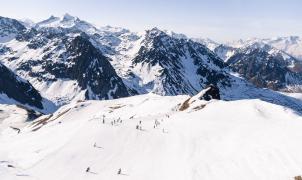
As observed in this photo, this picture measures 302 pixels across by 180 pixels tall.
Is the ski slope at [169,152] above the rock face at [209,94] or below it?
above

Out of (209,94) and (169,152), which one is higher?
(169,152)

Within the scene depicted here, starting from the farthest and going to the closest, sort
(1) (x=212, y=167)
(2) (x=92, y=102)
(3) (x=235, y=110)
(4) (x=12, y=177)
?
(2) (x=92, y=102)
(3) (x=235, y=110)
(1) (x=212, y=167)
(4) (x=12, y=177)

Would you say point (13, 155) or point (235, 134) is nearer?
point (13, 155)

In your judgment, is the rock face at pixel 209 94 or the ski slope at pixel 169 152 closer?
the ski slope at pixel 169 152

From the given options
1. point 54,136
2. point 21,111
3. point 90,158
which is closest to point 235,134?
point 90,158

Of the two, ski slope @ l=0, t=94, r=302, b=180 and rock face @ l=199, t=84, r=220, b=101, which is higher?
ski slope @ l=0, t=94, r=302, b=180

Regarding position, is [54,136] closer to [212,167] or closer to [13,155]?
[13,155]

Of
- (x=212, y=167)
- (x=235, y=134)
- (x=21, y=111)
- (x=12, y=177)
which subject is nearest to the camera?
(x=12, y=177)

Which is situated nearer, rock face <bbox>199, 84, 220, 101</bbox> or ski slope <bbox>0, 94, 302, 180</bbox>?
ski slope <bbox>0, 94, 302, 180</bbox>

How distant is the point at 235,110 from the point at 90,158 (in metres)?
23.4

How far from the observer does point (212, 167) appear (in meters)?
28.1

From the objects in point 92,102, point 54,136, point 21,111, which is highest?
point 54,136

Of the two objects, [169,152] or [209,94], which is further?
[209,94]

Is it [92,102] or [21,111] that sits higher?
[92,102]
